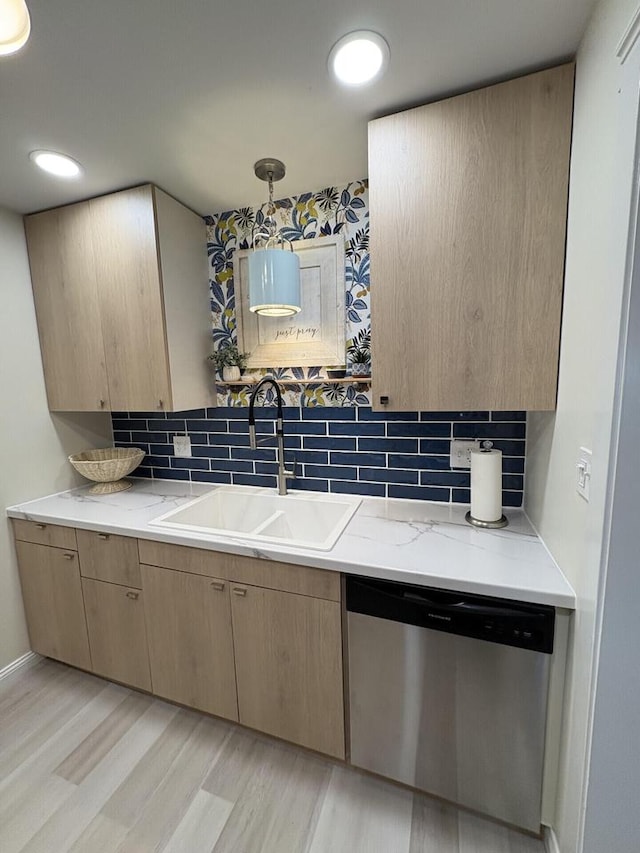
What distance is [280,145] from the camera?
131cm

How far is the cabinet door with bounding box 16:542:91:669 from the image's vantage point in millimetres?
1647

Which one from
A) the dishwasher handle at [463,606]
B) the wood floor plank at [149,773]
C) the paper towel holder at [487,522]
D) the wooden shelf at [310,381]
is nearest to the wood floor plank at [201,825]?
the wood floor plank at [149,773]

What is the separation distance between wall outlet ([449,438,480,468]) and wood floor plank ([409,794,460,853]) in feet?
3.96

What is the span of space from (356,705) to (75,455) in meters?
1.88

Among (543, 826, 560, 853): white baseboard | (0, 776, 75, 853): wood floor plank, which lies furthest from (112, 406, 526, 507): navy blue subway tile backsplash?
(0, 776, 75, 853): wood floor plank

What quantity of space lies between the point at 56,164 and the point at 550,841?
288cm

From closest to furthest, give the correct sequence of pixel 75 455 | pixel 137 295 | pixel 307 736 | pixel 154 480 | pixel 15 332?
pixel 307 736
pixel 137 295
pixel 15 332
pixel 75 455
pixel 154 480

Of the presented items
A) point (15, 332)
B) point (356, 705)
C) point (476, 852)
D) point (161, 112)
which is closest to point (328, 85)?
point (161, 112)

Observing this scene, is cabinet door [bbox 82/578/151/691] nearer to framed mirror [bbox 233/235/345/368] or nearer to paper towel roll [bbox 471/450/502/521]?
framed mirror [bbox 233/235/345/368]

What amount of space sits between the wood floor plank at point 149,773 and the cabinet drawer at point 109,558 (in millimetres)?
638

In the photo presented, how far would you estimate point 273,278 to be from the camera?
1425mm

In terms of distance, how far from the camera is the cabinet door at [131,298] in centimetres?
155

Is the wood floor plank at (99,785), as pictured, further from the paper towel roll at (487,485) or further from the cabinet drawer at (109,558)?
the paper towel roll at (487,485)

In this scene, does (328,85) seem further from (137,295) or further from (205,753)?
(205,753)
